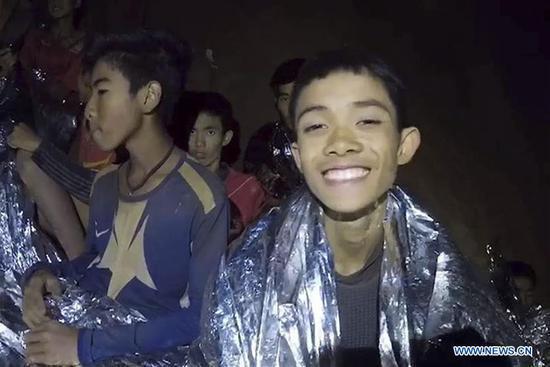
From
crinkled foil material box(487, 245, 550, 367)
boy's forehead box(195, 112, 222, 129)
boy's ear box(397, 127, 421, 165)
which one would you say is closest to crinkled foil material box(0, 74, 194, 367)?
boy's forehead box(195, 112, 222, 129)

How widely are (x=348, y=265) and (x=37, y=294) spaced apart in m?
0.59

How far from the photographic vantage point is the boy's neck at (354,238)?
→ 132 centimetres

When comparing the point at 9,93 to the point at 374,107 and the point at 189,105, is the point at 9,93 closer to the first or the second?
the point at 189,105

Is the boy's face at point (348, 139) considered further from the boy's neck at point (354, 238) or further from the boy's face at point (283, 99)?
the boy's face at point (283, 99)

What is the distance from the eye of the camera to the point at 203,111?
6.01ft

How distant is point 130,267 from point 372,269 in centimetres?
48

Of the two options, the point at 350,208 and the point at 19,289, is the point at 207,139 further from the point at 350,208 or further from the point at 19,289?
the point at 350,208

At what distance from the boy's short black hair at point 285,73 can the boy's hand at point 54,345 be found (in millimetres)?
773

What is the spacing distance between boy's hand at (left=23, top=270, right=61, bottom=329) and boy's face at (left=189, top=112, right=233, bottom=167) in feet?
1.36

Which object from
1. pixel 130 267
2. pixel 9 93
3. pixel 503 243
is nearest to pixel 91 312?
pixel 130 267

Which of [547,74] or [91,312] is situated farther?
[547,74]

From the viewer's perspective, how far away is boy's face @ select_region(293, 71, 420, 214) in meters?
1.25

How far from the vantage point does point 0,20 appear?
2.00 m

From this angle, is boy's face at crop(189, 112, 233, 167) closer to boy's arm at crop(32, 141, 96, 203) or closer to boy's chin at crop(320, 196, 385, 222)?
boy's arm at crop(32, 141, 96, 203)
